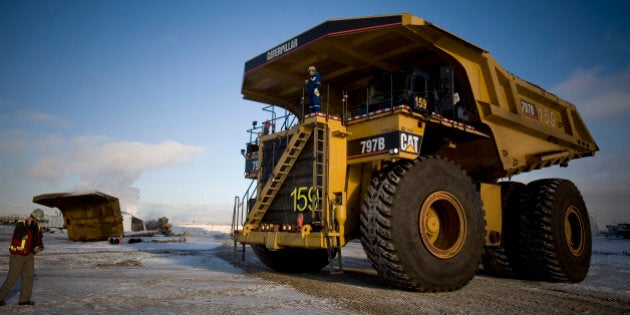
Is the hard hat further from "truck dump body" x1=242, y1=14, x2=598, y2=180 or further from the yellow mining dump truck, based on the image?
"truck dump body" x1=242, y1=14, x2=598, y2=180

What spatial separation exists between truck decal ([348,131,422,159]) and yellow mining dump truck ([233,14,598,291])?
23 mm

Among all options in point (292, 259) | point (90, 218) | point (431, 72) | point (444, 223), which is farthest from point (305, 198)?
point (90, 218)

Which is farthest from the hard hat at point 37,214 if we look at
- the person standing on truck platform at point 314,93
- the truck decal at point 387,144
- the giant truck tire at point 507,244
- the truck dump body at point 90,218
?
the truck dump body at point 90,218

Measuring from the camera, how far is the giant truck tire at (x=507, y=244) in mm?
9195

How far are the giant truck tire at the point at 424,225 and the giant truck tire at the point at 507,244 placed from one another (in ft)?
7.78

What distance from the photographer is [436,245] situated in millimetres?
7211

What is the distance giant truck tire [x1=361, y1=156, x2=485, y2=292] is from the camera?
6.14 meters

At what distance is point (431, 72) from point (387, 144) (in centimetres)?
268

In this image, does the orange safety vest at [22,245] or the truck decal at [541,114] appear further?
the truck decal at [541,114]

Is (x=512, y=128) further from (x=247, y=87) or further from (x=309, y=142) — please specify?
(x=247, y=87)

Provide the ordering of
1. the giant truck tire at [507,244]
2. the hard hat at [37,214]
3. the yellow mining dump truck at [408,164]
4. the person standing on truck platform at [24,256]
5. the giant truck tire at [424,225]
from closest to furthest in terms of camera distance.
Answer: the person standing on truck platform at [24,256] → the hard hat at [37,214] → the giant truck tire at [424,225] → the yellow mining dump truck at [408,164] → the giant truck tire at [507,244]

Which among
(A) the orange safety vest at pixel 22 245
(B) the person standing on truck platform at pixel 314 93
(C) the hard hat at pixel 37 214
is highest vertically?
(B) the person standing on truck platform at pixel 314 93

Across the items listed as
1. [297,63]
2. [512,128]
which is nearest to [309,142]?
[297,63]

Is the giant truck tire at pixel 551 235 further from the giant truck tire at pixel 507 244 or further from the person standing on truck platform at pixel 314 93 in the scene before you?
the person standing on truck platform at pixel 314 93
